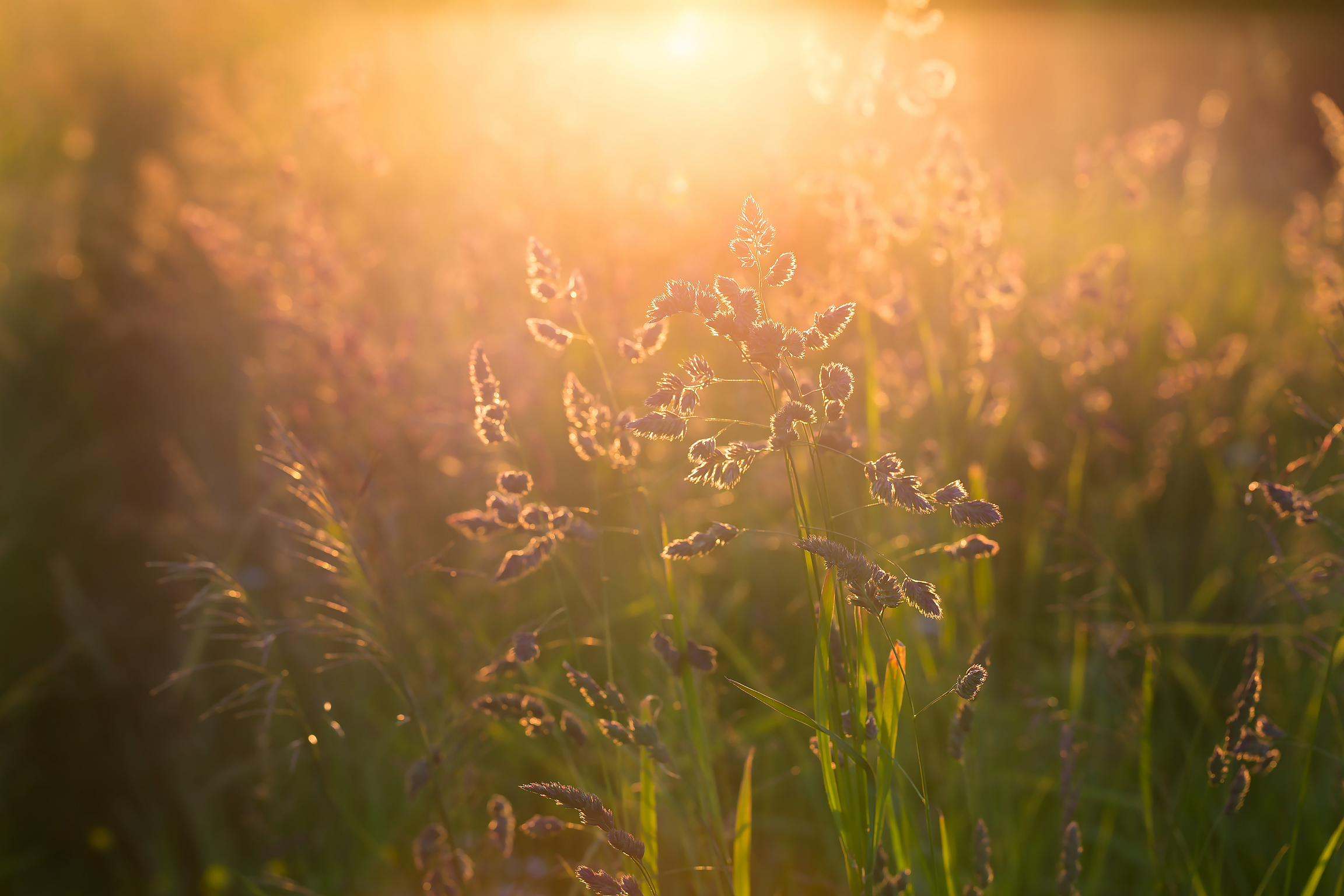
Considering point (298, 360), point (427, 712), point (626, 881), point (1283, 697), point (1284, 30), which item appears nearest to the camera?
point (626, 881)

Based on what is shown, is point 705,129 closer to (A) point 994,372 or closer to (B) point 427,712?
(A) point 994,372

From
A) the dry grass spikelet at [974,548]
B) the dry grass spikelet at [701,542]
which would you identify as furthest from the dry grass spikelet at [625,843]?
the dry grass spikelet at [974,548]

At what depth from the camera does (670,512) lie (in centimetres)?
230

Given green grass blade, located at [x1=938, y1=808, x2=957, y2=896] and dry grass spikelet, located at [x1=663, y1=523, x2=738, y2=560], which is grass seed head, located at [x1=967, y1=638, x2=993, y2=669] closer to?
green grass blade, located at [x1=938, y1=808, x2=957, y2=896]

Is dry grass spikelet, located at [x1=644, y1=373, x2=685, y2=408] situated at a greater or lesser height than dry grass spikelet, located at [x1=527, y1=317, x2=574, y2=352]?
lesser

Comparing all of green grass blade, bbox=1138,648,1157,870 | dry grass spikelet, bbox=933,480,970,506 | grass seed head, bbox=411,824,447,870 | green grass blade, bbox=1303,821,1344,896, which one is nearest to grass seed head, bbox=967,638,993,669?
green grass blade, bbox=1138,648,1157,870

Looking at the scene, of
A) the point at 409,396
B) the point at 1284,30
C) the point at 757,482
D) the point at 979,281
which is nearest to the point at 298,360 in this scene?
the point at 409,396

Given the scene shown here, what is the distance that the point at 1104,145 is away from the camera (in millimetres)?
2273

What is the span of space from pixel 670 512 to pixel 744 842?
117 cm

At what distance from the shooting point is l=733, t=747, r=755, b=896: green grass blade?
118 centimetres

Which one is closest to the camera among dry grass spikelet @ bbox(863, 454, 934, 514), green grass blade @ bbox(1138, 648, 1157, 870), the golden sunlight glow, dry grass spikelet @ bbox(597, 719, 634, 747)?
dry grass spikelet @ bbox(863, 454, 934, 514)

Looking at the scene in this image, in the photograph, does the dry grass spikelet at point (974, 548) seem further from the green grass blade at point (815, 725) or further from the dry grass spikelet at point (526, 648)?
the dry grass spikelet at point (526, 648)

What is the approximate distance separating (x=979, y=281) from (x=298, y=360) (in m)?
1.99

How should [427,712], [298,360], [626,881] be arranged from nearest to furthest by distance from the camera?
[626,881]
[427,712]
[298,360]
